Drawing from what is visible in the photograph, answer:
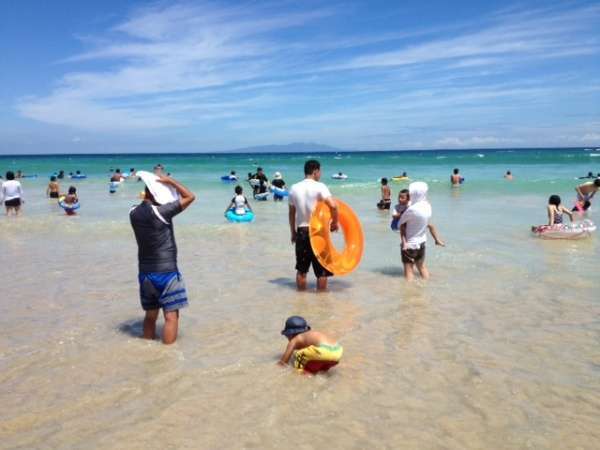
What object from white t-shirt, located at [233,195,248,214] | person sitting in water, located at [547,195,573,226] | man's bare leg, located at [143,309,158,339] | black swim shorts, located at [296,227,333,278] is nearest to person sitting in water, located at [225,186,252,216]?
white t-shirt, located at [233,195,248,214]

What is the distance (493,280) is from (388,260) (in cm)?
191

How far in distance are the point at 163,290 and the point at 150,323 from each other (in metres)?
0.47

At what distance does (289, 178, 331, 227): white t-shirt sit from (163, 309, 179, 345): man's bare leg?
2.23m

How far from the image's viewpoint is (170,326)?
189 inches

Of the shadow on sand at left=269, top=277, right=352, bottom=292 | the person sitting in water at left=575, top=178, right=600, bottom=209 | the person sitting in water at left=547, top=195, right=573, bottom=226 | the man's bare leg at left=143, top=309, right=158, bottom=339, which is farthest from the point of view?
the person sitting in water at left=575, top=178, right=600, bottom=209

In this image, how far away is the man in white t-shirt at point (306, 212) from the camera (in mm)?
6395

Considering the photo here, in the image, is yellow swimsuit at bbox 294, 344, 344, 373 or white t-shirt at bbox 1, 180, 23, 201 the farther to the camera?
white t-shirt at bbox 1, 180, 23, 201

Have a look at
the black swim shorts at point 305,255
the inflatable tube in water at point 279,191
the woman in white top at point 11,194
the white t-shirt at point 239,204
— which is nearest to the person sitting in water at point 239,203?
the white t-shirt at point 239,204

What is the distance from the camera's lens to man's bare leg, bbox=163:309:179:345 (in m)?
4.76

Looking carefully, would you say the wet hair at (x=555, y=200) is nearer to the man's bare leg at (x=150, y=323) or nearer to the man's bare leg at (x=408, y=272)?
the man's bare leg at (x=408, y=272)

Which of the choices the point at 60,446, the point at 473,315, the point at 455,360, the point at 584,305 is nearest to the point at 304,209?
the point at 473,315

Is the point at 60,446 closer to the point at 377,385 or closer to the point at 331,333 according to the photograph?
the point at 377,385

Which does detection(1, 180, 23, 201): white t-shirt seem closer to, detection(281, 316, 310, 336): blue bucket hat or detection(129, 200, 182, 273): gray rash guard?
detection(129, 200, 182, 273): gray rash guard

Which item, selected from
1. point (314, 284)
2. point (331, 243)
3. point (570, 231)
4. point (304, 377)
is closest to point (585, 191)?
point (570, 231)
